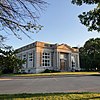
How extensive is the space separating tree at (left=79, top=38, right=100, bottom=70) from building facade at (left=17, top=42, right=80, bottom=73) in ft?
12.2

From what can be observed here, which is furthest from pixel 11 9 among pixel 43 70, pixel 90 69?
pixel 90 69

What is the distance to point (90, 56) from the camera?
222 ft

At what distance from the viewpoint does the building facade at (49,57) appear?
2157 inches

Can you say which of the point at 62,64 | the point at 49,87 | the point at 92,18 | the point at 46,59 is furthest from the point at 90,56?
the point at 92,18

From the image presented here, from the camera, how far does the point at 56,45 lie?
59.0 meters

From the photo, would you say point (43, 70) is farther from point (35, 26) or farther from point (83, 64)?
point (35, 26)

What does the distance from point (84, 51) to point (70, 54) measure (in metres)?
9.17

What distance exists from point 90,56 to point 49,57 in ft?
52.5

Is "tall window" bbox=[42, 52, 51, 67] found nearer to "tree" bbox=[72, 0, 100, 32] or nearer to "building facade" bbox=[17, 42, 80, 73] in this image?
"building facade" bbox=[17, 42, 80, 73]

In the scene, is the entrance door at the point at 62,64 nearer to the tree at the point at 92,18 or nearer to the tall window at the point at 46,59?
the tall window at the point at 46,59

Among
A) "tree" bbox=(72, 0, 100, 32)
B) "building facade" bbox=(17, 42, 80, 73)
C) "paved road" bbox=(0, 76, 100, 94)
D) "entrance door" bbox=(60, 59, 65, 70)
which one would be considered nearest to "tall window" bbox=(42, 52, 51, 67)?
"building facade" bbox=(17, 42, 80, 73)

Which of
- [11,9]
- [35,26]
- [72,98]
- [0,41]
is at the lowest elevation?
[72,98]

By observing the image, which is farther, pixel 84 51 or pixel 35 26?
pixel 84 51

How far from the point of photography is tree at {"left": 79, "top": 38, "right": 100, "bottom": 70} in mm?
64375
